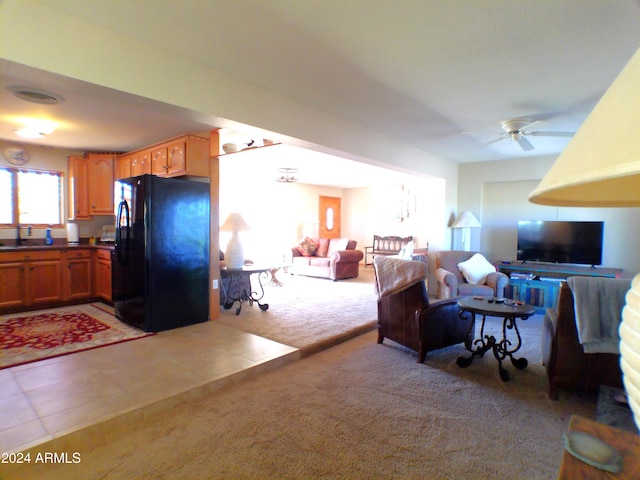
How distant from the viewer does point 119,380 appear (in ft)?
8.82

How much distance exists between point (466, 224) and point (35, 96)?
5.73m

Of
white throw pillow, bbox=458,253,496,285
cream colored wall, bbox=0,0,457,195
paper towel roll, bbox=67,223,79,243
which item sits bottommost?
white throw pillow, bbox=458,253,496,285

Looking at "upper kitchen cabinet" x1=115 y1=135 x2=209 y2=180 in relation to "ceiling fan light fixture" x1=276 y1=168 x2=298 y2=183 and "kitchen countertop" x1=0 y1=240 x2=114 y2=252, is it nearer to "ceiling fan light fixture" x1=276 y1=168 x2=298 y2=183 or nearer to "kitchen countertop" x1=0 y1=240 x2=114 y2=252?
"kitchen countertop" x1=0 y1=240 x2=114 y2=252

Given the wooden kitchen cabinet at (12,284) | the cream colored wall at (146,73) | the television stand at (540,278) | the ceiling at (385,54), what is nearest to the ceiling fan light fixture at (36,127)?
the ceiling at (385,54)

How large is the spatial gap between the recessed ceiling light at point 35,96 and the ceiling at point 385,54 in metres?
0.08

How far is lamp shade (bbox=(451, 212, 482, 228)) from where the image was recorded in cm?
584

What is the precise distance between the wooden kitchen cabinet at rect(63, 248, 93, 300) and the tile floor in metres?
2.28

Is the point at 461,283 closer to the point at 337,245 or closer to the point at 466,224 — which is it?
the point at 466,224

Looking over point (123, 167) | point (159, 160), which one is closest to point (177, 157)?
point (159, 160)

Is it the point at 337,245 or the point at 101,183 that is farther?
the point at 337,245

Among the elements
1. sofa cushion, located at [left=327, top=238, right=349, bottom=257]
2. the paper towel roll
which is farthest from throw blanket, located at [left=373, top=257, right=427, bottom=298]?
the paper towel roll

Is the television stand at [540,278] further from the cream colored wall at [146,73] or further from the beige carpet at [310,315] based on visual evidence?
the cream colored wall at [146,73]

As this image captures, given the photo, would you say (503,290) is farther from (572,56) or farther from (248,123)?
(248,123)

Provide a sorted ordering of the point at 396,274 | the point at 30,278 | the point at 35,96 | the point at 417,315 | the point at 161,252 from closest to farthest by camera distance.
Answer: the point at 35,96, the point at 417,315, the point at 396,274, the point at 161,252, the point at 30,278
